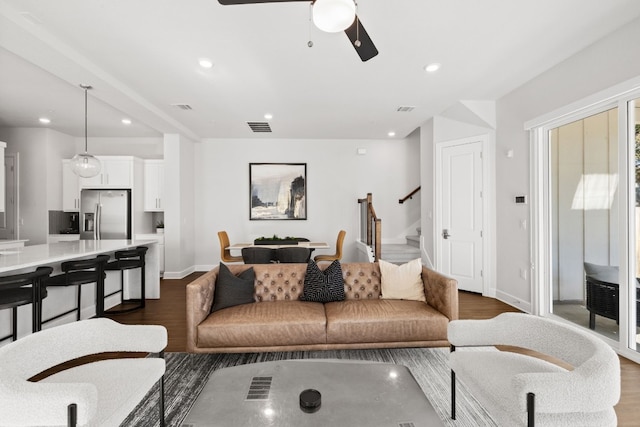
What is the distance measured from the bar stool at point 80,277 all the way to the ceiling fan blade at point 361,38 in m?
3.39

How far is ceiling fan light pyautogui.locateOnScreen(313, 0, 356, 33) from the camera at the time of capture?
1446mm

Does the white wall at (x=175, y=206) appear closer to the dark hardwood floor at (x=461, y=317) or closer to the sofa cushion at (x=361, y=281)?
the dark hardwood floor at (x=461, y=317)

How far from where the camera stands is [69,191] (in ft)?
19.6

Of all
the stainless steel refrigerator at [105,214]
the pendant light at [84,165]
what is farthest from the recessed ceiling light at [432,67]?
the stainless steel refrigerator at [105,214]

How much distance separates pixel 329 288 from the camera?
3.00m

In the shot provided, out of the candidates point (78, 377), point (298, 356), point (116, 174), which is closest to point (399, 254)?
point (298, 356)

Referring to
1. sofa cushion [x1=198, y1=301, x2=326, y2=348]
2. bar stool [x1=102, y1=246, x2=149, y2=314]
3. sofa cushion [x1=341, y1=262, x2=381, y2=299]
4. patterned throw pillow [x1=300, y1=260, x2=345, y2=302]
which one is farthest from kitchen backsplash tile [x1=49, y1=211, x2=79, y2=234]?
sofa cushion [x1=341, y1=262, x2=381, y2=299]

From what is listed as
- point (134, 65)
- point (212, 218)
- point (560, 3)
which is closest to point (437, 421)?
point (560, 3)

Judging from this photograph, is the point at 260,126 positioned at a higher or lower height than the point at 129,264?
higher

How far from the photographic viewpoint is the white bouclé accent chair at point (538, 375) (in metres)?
1.22

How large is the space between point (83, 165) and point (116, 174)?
2.09m

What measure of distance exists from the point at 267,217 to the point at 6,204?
4.82 meters

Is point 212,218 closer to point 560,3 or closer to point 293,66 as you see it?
point 293,66

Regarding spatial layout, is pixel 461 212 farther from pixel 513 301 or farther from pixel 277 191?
pixel 277 191
